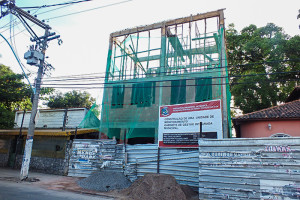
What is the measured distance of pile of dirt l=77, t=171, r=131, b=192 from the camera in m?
9.73

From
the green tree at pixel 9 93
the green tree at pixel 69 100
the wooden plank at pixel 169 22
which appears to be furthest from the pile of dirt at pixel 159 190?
the green tree at pixel 69 100

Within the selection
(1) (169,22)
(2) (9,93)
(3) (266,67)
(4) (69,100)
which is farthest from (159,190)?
(4) (69,100)

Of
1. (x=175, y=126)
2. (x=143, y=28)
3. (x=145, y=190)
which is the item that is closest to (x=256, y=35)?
(x=143, y=28)

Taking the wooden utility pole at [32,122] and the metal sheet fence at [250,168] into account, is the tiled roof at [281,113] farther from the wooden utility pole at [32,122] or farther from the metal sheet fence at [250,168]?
the wooden utility pole at [32,122]

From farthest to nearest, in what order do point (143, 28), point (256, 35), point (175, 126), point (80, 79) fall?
point (256, 35) < point (143, 28) < point (80, 79) < point (175, 126)

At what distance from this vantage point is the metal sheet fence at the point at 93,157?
37.4ft

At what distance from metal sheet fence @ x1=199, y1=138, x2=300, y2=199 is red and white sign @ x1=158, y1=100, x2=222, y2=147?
1258 mm

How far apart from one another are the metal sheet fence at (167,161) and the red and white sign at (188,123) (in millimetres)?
406

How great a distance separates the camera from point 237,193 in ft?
24.3

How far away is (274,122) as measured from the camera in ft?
41.6

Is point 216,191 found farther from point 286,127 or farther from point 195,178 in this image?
point 286,127

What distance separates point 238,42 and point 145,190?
1952 centimetres

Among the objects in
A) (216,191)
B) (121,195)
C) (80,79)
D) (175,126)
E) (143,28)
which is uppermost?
(143,28)

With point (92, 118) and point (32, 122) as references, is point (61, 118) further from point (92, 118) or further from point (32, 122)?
point (32, 122)
